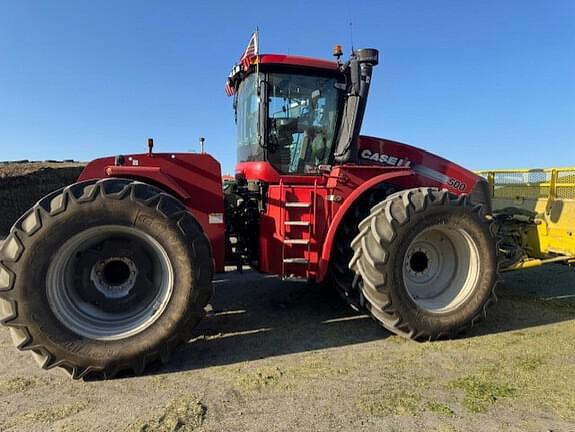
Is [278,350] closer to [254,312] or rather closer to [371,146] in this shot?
[254,312]

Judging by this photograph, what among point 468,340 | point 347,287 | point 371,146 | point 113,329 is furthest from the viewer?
point 371,146

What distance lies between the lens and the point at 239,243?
210 inches

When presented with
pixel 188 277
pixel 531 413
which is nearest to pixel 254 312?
pixel 188 277

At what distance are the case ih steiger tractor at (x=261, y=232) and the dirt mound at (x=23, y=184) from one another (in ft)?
43.8

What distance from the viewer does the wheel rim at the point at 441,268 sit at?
4.89 meters

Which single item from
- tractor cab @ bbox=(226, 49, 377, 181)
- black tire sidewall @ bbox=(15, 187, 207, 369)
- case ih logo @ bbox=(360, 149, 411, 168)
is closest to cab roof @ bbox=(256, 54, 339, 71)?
tractor cab @ bbox=(226, 49, 377, 181)

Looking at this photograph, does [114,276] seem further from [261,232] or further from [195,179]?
[261,232]

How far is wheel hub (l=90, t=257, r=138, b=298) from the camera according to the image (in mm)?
4047

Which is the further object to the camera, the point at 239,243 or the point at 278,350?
the point at 239,243

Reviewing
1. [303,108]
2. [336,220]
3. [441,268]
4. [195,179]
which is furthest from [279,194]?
[441,268]

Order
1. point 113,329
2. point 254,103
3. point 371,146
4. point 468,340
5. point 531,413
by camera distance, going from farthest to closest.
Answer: point 371,146 < point 254,103 < point 468,340 < point 113,329 < point 531,413

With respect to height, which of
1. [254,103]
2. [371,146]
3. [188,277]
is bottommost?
[188,277]

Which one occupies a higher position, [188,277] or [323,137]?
[323,137]

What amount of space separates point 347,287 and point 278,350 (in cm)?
112
